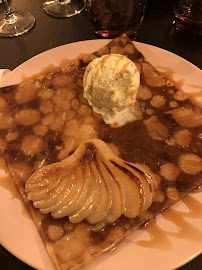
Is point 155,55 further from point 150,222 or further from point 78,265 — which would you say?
point 78,265

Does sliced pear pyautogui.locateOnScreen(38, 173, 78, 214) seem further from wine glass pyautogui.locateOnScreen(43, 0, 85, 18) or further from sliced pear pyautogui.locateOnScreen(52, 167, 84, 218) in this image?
wine glass pyautogui.locateOnScreen(43, 0, 85, 18)

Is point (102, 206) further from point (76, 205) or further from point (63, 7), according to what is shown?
point (63, 7)

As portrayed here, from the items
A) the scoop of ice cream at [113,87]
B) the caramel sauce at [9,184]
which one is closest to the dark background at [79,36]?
the scoop of ice cream at [113,87]

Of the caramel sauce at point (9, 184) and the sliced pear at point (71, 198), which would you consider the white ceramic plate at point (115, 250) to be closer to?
the caramel sauce at point (9, 184)

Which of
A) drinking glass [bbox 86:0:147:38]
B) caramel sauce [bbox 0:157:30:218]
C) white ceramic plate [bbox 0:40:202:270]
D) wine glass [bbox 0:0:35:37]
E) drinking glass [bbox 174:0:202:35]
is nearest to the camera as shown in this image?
white ceramic plate [bbox 0:40:202:270]

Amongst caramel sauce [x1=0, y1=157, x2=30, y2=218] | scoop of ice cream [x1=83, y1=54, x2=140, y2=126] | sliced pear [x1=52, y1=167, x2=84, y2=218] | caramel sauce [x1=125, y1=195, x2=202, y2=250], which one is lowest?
caramel sauce [x1=125, y1=195, x2=202, y2=250]

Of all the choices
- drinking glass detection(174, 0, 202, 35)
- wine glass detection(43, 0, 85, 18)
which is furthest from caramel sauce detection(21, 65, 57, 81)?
drinking glass detection(174, 0, 202, 35)

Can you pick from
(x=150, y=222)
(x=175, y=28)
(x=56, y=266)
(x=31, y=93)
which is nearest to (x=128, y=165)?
(x=150, y=222)
